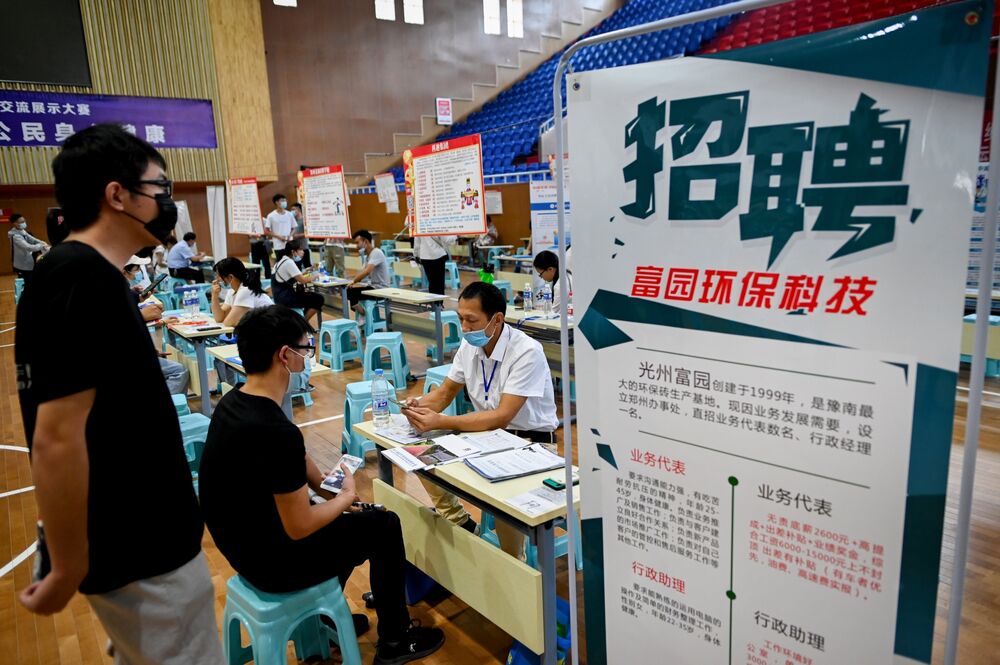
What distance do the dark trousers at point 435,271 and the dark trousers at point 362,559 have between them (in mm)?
6190

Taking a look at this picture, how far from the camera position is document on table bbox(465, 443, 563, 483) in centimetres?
225

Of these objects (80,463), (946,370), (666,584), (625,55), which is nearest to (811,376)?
(946,370)

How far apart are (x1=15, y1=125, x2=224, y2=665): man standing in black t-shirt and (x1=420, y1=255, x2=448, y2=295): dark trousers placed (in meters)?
6.82

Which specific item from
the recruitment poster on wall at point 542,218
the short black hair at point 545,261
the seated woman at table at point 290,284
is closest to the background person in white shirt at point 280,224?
the seated woman at table at point 290,284

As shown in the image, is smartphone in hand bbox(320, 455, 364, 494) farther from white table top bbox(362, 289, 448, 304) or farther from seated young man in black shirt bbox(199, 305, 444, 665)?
white table top bbox(362, 289, 448, 304)

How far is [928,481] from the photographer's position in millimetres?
1129

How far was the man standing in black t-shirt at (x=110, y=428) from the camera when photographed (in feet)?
4.09

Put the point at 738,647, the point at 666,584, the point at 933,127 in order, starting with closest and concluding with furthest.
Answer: the point at 933,127 < the point at 738,647 < the point at 666,584

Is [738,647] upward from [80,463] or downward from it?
downward

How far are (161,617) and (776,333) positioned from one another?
1.45 metres

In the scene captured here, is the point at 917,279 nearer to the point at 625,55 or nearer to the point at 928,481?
the point at 928,481

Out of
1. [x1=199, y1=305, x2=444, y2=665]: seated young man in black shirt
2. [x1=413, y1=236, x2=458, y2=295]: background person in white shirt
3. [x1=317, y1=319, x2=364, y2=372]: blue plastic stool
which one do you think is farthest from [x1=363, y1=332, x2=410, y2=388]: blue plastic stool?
[x1=199, y1=305, x2=444, y2=665]: seated young man in black shirt

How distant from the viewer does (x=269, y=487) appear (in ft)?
6.41

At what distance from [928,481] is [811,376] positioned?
10.0 inches
